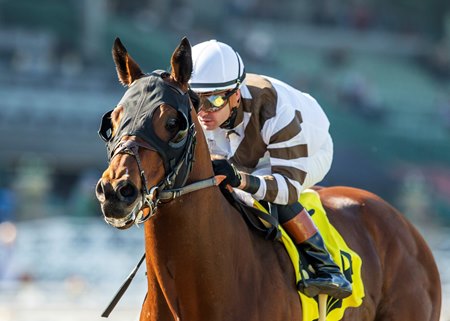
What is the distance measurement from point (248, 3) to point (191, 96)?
31.9 m

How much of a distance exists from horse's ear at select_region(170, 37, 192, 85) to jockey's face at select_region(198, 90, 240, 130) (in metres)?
0.54

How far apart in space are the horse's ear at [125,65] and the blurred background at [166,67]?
10044 millimetres

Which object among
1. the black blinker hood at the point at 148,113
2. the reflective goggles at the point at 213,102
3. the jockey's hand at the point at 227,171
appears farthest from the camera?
the reflective goggles at the point at 213,102

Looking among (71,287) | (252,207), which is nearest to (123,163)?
(252,207)

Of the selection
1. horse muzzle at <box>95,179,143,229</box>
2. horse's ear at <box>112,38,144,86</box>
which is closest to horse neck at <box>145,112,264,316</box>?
horse's ear at <box>112,38,144,86</box>

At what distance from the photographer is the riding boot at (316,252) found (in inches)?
248

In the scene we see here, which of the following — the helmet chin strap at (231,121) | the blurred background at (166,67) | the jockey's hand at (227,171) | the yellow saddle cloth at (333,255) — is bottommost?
the blurred background at (166,67)

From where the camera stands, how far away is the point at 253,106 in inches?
243

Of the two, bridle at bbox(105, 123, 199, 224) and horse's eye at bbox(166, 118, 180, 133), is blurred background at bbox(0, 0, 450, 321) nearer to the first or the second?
bridle at bbox(105, 123, 199, 224)

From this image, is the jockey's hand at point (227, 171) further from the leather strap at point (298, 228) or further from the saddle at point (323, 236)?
the leather strap at point (298, 228)

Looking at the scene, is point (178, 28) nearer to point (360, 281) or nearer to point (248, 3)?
point (248, 3)

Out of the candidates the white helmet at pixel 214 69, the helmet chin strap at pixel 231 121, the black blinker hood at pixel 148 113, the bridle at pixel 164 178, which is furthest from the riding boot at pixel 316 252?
the black blinker hood at pixel 148 113

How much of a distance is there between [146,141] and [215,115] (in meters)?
0.92

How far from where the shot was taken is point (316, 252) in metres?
6.39
